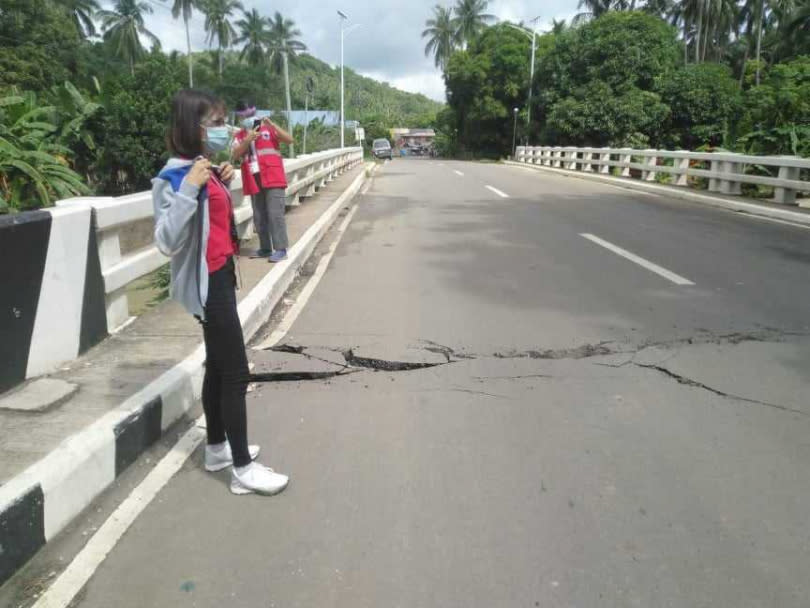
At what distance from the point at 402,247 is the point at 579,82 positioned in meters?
29.7

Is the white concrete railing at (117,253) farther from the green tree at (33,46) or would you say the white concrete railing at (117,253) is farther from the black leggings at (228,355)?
the green tree at (33,46)

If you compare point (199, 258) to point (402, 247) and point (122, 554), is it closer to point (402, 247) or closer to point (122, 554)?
point (122, 554)

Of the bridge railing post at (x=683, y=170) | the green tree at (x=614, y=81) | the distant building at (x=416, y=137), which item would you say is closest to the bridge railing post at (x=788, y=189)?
the bridge railing post at (x=683, y=170)

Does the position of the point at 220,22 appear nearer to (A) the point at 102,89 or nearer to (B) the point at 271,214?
(A) the point at 102,89

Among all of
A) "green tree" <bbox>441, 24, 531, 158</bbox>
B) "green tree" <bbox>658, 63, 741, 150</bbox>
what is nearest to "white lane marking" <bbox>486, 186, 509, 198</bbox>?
"green tree" <bbox>658, 63, 741, 150</bbox>

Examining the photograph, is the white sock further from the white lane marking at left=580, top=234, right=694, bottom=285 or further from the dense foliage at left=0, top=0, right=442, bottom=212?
the white lane marking at left=580, top=234, right=694, bottom=285

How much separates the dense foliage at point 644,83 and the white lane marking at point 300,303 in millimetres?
12028

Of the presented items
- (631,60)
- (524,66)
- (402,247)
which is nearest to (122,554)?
(402,247)

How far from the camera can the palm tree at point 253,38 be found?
3297 inches

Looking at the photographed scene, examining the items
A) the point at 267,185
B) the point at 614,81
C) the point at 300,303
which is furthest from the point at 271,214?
the point at 614,81

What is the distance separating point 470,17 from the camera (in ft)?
245

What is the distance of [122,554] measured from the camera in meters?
2.77

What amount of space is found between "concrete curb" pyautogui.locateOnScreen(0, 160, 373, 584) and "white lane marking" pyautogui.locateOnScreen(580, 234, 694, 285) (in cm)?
505

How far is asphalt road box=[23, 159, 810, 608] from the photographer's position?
2584mm
